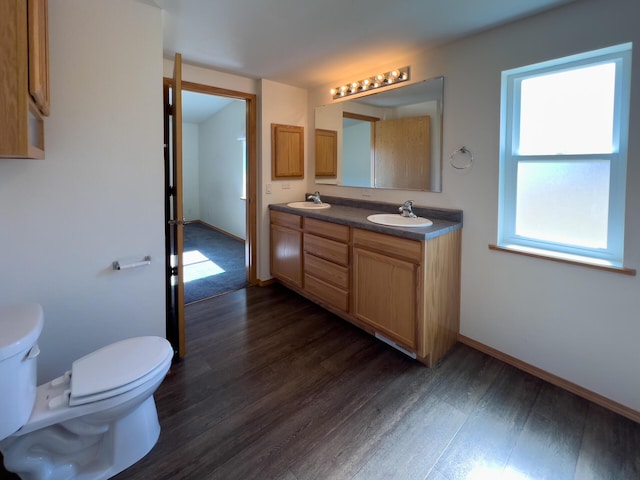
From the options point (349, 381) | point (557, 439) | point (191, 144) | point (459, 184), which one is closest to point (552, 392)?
point (557, 439)

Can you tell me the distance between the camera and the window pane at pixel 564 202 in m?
1.82

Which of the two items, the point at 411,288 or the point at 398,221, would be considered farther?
the point at 398,221

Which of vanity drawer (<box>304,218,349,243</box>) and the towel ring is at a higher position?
the towel ring

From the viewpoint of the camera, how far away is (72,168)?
1.70m

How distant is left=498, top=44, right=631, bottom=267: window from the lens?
174cm

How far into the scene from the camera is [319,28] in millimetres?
2156

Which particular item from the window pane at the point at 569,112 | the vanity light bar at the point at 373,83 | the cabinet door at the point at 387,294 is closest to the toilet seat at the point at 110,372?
the cabinet door at the point at 387,294

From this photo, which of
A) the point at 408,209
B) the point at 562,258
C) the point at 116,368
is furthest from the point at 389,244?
the point at 116,368

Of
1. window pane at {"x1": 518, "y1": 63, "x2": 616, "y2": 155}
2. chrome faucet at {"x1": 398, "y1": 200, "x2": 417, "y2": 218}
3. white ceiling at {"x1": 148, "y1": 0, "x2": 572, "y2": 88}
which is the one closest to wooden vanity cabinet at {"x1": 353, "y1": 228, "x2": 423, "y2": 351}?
chrome faucet at {"x1": 398, "y1": 200, "x2": 417, "y2": 218}

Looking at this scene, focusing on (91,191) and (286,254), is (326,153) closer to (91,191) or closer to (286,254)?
(286,254)

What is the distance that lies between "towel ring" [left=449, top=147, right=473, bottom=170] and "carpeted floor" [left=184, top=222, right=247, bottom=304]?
2425mm

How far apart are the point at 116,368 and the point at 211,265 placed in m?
3.11

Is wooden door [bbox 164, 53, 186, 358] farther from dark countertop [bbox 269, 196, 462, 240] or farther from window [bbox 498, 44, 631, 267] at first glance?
window [bbox 498, 44, 631, 267]

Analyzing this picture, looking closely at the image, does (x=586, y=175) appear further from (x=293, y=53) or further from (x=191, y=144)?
(x=191, y=144)
